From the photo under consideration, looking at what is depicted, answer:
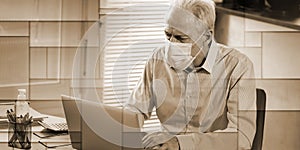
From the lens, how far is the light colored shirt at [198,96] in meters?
1.69

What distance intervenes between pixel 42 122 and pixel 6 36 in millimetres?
277

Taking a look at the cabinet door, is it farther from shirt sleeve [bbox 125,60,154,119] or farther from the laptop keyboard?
shirt sleeve [bbox 125,60,154,119]

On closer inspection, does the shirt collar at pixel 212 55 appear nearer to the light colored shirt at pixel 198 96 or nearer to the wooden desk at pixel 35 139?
the light colored shirt at pixel 198 96

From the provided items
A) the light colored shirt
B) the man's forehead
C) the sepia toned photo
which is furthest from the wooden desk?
the man's forehead

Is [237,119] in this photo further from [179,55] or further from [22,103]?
[22,103]

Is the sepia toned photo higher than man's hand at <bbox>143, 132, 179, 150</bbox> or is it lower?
higher

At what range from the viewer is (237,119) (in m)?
1.71

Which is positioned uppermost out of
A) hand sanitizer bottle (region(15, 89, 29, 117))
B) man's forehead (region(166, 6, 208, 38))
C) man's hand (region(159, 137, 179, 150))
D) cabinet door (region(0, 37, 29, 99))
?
man's forehead (region(166, 6, 208, 38))

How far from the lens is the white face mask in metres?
1.68

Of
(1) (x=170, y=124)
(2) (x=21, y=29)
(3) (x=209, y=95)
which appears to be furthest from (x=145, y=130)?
(2) (x=21, y=29)

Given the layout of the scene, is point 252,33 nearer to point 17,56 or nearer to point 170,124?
point 170,124

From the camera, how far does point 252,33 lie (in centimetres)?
170

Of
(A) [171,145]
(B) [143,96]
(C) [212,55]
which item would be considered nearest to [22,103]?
(B) [143,96]

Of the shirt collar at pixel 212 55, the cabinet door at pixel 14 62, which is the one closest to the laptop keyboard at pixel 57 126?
the cabinet door at pixel 14 62
